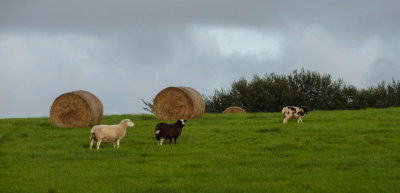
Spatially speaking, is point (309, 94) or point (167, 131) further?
point (309, 94)

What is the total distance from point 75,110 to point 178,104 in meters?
6.21

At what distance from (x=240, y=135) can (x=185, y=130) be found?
317 cm

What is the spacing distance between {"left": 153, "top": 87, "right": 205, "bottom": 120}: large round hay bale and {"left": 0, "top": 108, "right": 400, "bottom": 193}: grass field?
5722 mm

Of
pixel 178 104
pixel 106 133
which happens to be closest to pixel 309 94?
pixel 178 104

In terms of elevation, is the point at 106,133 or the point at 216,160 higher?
the point at 106,133

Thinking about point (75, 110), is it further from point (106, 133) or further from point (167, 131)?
point (167, 131)

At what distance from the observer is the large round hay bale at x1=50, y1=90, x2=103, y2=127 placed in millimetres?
28203

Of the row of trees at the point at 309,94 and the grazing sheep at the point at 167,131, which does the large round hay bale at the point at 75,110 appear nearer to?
the grazing sheep at the point at 167,131

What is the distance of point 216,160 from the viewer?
1633 centimetres

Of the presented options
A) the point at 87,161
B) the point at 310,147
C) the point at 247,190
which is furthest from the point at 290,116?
the point at 247,190

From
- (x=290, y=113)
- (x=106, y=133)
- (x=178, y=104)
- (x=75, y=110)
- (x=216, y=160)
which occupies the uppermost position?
(x=178, y=104)

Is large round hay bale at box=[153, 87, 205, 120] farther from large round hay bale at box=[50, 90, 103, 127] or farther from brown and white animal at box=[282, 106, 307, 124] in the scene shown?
brown and white animal at box=[282, 106, 307, 124]

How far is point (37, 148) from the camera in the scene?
66.3 feet

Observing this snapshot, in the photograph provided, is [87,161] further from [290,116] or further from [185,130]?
[290,116]
